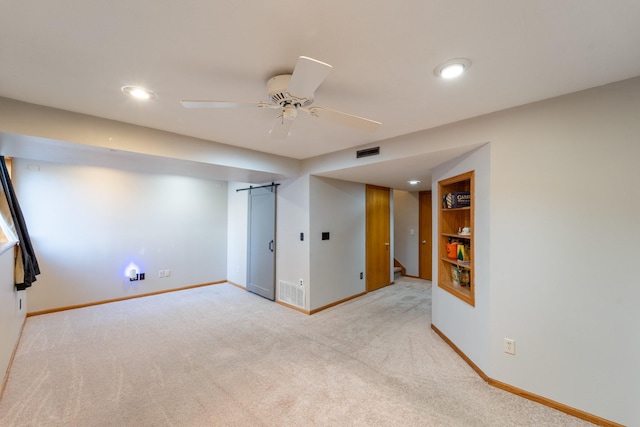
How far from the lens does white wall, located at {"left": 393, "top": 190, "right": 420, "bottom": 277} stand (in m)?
6.58

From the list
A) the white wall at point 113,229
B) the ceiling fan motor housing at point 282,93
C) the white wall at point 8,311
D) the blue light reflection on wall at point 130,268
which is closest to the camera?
the ceiling fan motor housing at point 282,93

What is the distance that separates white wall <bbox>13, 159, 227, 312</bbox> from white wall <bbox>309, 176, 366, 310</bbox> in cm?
281

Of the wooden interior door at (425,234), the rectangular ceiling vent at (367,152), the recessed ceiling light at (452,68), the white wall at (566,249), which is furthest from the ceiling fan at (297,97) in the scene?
the wooden interior door at (425,234)

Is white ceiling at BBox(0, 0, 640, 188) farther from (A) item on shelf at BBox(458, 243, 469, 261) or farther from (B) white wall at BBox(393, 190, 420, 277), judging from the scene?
(B) white wall at BBox(393, 190, 420, 277)

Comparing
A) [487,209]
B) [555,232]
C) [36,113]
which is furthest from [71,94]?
[555,232]

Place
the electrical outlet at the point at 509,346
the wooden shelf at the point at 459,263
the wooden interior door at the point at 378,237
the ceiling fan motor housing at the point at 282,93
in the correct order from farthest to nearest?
the wooden interior door at the point at 378,237
the wooden shelf at the point at 459,263
the electrical outlet at the point at 509,346
the ceiling fan motor housing at the point at 282,93

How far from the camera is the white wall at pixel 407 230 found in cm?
658

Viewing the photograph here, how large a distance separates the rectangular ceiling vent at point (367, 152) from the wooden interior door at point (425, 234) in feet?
12.0

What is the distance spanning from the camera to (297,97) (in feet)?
5.55

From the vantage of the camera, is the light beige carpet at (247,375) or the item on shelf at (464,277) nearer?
the light beige carpet at (247,375)

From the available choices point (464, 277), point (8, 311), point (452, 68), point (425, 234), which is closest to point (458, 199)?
point (464, 277)

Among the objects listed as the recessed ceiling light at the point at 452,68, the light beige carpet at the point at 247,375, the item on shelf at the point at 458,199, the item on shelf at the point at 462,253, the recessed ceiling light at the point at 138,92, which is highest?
the recessed ceiling light at the point at 138,92

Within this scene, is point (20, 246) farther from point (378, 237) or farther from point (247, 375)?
point (378, 237)

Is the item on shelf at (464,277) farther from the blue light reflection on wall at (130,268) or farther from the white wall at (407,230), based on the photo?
the blue light reflection on wall at (130,268)
